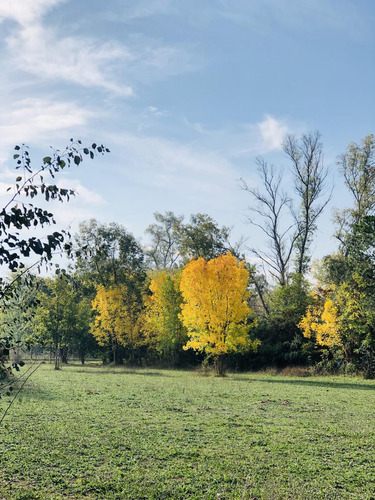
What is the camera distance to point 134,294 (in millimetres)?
49719

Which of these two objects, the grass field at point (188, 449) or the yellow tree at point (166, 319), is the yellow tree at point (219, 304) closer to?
the yellow tree at point (166, 319)

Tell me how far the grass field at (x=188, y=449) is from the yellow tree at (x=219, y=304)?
513 inches

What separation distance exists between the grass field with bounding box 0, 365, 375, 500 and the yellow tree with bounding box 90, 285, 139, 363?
28643 mm

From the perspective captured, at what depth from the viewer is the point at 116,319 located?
47375 mm

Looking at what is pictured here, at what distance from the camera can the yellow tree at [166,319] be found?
43.1 m

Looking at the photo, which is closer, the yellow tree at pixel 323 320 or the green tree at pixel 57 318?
the yellow tree at pixel 323 320

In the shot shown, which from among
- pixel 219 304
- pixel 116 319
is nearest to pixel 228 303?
pixel 219 304

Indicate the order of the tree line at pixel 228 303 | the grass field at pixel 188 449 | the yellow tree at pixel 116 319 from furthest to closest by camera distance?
the yellow tree at pixel 116 319, the tree line at pixel 228 303, the grass field at pixel 188 449

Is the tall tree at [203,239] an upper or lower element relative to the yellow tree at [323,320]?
upper

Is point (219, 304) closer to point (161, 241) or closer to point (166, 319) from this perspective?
point (166, 319)

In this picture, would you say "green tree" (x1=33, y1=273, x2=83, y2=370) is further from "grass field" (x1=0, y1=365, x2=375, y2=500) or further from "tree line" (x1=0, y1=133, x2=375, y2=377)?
"grass field" (x1=0, y1=365, x2=375, y2=500)

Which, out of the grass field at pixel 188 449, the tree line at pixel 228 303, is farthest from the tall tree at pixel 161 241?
the grass field at pixel 188 449

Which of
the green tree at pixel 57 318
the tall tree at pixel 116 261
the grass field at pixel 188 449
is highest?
the tall tree at pixel 116 261

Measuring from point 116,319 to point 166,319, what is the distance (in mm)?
6673
